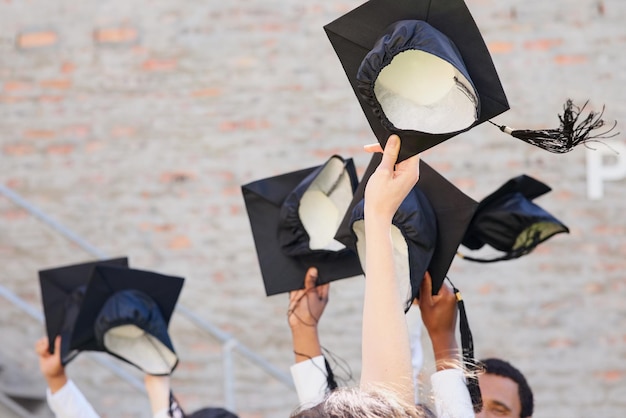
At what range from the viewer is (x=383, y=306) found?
1.41 metres

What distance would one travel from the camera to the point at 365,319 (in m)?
1.42

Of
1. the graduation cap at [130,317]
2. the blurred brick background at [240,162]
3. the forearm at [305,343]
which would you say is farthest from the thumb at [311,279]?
the blurred brick background at [240,162]

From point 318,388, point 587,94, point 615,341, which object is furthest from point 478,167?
point 318,388

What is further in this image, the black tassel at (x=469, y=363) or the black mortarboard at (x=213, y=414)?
the black mortarboard at (x=213, y=414)

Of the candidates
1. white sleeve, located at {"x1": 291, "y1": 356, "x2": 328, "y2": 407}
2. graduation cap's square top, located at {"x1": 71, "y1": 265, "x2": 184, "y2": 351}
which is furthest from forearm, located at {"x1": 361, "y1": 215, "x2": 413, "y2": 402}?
graduation cap's square top, located at {"x1": 71, "y1": 265, "x2": 184, "y2": 351}

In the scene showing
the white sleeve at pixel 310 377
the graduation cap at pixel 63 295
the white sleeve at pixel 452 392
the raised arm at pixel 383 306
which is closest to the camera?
the raised arm at pixel 383 306

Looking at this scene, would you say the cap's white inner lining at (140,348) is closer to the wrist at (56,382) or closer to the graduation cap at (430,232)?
the wrist at (56,382)

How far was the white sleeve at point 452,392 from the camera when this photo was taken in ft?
5.42

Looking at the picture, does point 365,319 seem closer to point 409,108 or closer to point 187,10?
point 409,108

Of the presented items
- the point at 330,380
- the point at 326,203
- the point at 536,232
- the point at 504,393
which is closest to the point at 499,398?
the point at 504,393

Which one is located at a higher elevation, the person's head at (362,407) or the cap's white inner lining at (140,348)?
the cap's white inner lining at (140,348)

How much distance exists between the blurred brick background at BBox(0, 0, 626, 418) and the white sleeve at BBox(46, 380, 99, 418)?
200 cm

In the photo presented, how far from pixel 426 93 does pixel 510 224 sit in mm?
781

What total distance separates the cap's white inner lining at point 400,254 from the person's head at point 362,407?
17.7 inches
